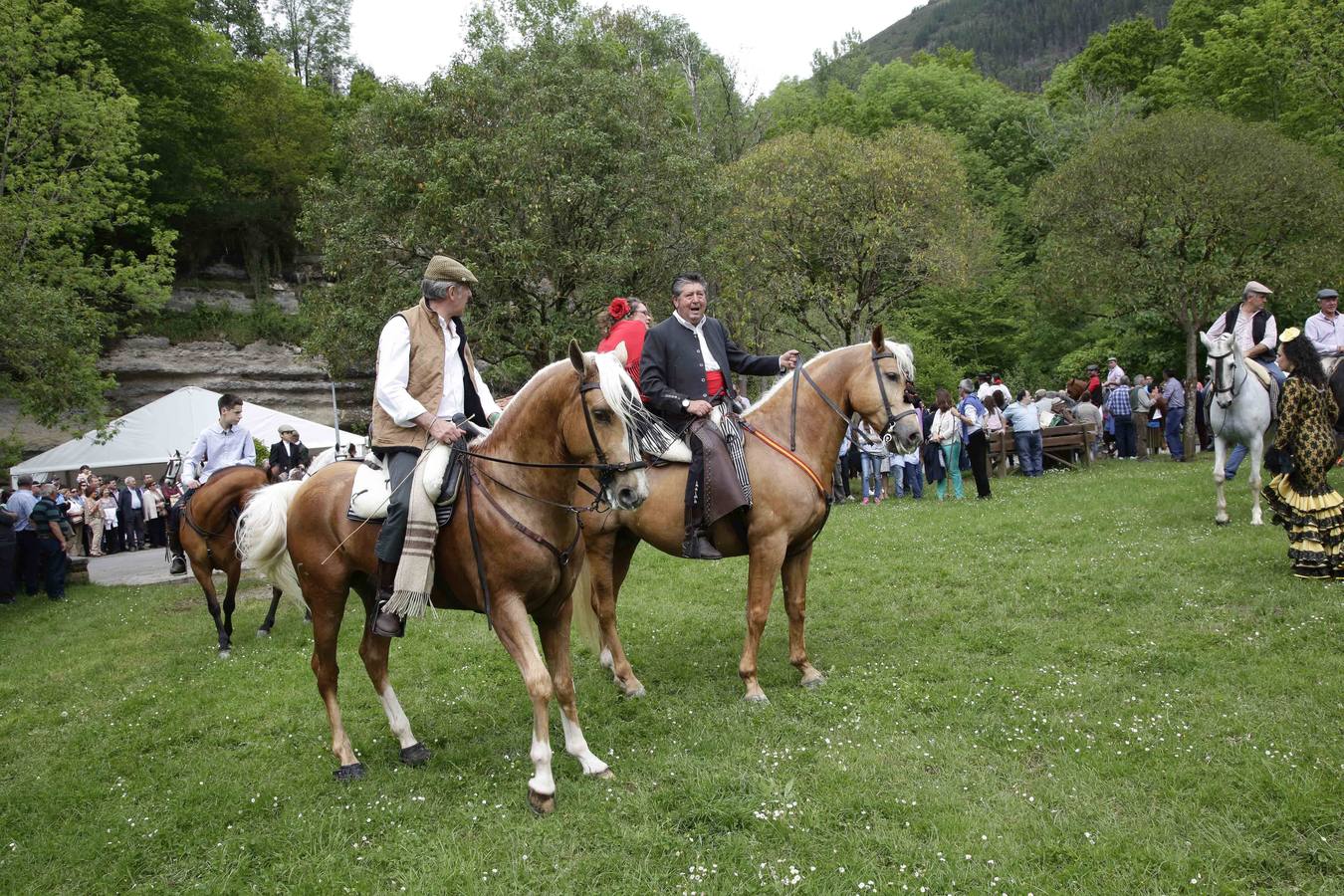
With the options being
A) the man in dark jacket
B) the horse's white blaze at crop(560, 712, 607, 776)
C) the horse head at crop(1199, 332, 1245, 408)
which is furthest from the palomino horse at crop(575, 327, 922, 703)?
the horse head at crop(1199, 332, 1245, 408)

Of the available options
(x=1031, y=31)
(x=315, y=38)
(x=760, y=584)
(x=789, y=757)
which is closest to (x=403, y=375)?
(x=760, y=584)

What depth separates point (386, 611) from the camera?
5.48 metres

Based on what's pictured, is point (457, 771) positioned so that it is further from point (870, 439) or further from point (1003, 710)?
point (870, 439)

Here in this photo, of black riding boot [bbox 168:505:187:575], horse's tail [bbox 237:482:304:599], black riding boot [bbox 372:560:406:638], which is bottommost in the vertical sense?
black riding boot [bbox 168:505:187:575]

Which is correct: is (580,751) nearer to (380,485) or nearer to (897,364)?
(380,485)

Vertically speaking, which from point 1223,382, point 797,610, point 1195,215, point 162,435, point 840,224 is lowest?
point 797,610

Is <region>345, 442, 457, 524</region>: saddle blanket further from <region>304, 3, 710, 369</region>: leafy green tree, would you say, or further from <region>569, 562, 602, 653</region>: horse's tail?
<region>304, 3, 710, 369</region>: leafy green tree

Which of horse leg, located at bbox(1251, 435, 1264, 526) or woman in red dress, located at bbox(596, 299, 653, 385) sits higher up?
woman in red dress, located at bbox(596, 299, 653, 385)

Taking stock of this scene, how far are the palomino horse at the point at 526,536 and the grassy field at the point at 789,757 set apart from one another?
0.52 meters

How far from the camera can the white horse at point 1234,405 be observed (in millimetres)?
11258

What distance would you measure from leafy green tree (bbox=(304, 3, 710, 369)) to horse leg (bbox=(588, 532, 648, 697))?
1704 cm

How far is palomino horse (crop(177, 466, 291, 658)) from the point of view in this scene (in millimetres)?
10422

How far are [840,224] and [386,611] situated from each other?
938 inches

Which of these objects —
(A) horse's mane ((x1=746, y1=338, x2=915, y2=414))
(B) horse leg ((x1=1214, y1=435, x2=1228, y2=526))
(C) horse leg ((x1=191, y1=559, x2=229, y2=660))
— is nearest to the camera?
(A) horse's mane ((x1=746, y1=338, x2=915, y2=414))
